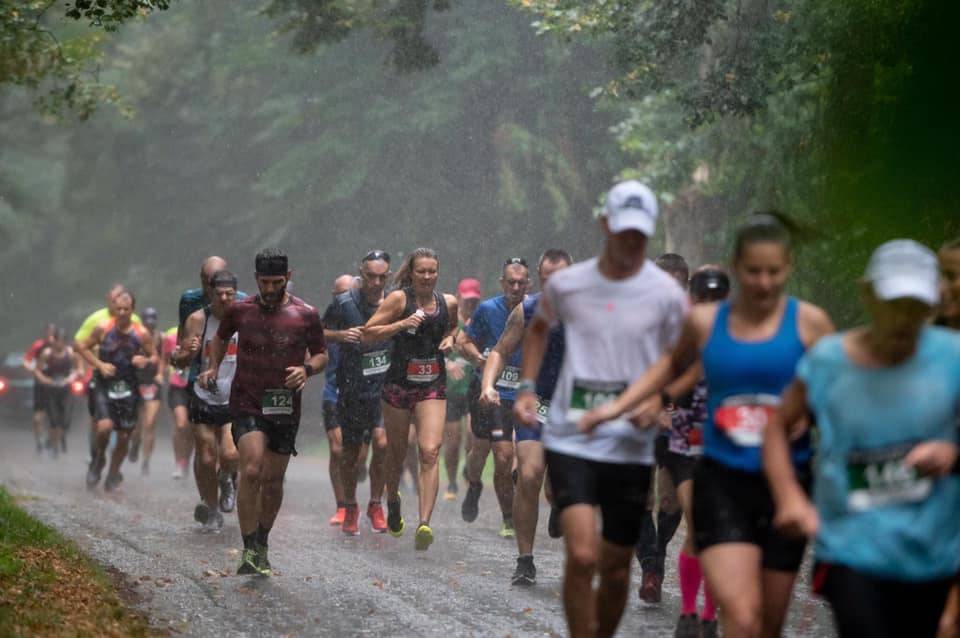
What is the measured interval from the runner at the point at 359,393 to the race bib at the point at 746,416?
8.20 meters

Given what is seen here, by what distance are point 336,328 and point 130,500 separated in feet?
16.6

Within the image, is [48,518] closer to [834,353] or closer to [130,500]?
[130,500]

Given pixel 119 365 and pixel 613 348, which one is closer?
pixel 613 348

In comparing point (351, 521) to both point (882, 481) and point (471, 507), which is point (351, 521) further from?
point (882, 481)

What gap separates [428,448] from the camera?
12.9m

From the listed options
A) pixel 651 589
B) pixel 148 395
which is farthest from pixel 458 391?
pixel 651 589

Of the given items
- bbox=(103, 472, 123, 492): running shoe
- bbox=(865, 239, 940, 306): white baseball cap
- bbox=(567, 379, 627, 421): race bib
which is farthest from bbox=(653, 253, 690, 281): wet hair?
bbox=(103, 472, 123, 492): running shoe

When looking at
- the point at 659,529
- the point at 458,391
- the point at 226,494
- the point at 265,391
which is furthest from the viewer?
the point at 458,391

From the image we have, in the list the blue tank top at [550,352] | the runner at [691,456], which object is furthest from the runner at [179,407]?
the runner at [691,456]

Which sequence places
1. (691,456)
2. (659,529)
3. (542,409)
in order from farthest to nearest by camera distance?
1. (542,409)
2. (659,529)
3. (691,456)

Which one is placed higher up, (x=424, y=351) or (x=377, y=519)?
(x=424, y=351)

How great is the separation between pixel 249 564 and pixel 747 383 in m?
5.99

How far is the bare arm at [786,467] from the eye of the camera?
5.16 meters

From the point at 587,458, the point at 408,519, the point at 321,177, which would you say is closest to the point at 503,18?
the point at 321,177
